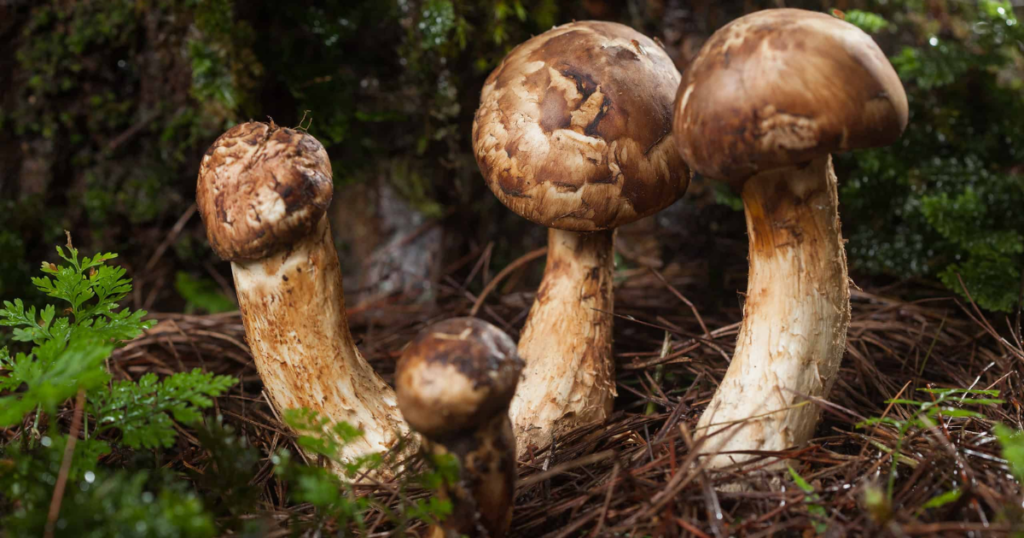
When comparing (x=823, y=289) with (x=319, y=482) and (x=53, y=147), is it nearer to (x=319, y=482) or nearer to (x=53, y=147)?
(x=319, y=482)

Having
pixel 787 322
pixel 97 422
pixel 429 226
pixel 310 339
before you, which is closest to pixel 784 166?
pixel 787 322

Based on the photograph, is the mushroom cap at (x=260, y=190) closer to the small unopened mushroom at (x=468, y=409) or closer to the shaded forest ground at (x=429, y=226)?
the small unopened mushroom at (x=468, y=409)

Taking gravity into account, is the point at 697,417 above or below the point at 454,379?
below

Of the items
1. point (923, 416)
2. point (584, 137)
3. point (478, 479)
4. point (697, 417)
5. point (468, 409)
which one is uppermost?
point (584, 137)

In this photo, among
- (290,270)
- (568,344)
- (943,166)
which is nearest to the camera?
(290,270)

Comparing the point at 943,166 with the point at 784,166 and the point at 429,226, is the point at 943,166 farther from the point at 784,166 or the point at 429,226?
the point at 429,226

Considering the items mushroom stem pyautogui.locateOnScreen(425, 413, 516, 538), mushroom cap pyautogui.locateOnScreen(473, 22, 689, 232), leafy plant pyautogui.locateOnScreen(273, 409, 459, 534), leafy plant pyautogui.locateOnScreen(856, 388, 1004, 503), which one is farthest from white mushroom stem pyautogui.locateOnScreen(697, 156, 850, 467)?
leafy plant pyautogui.locateOnScreen(273, 409, 459, 534)

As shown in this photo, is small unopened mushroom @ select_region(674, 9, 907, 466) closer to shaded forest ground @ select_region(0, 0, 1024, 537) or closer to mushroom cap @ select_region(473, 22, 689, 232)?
shaded forest ground @ select_region(0, 0, 1024, 537)

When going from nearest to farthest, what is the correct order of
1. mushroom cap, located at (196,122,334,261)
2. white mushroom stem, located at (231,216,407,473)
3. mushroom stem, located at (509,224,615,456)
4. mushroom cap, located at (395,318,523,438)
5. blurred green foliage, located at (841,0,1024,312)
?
mushroom cap, located at (395,318,523,438)
mushroom cap, located at (196,122,334,261)
white mushroom stem, located at (231,216,407,473)
mushroom stem, located at (509,224,615,456)
blurred green foliage, located at (841,0,1024,312)

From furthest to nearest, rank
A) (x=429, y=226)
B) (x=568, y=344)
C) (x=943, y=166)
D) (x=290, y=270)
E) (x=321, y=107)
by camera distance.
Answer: (x=429, y=226), (x=321, y=107), (x=943, y=166), (x=568, y=344), (x=290, y=270)
